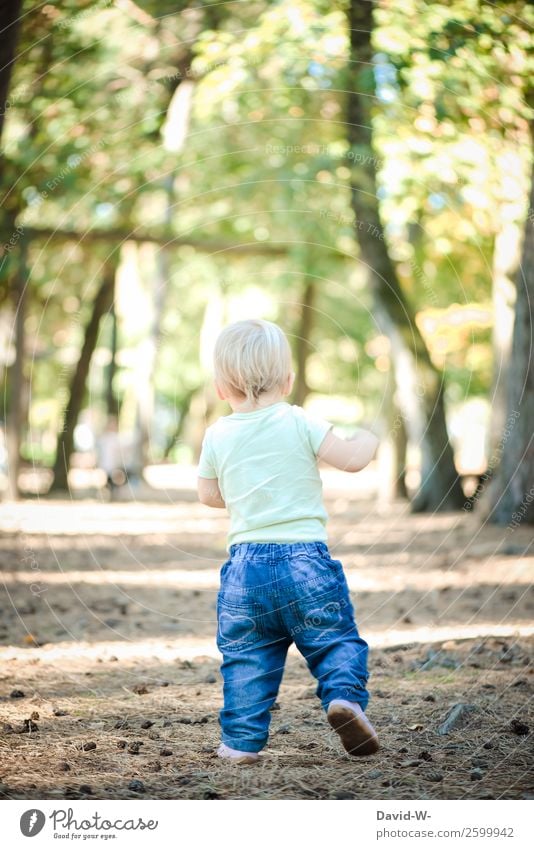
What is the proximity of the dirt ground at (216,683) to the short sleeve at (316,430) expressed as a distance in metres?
1.27

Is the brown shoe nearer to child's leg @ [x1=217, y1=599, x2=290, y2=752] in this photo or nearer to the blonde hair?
child's leg @ [x1=217, y1=599, x2=290, y2=752]

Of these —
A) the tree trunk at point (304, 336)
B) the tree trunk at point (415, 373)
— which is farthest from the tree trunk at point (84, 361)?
the tree trunk at point (415, 373)

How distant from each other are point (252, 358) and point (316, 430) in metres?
0.39

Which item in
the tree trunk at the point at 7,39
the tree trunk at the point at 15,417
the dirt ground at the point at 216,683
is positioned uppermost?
the tree trunk at the point at 7,39

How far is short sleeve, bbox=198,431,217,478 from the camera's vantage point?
421 centimetres

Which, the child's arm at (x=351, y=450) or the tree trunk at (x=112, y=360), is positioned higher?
the child's arm at (x=351, y=450)

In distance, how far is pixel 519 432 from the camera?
11.2m

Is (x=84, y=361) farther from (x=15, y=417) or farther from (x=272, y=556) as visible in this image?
(x=272, y=556)

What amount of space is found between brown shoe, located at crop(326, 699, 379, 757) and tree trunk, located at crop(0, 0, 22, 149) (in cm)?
382

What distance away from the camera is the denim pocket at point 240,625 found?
398 cm

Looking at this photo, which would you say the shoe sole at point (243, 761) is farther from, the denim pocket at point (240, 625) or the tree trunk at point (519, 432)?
the tree trunk at point (519, 432)

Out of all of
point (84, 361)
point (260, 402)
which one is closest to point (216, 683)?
point (260, 402)

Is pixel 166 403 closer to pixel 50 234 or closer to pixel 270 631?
A: pixel 50 234
